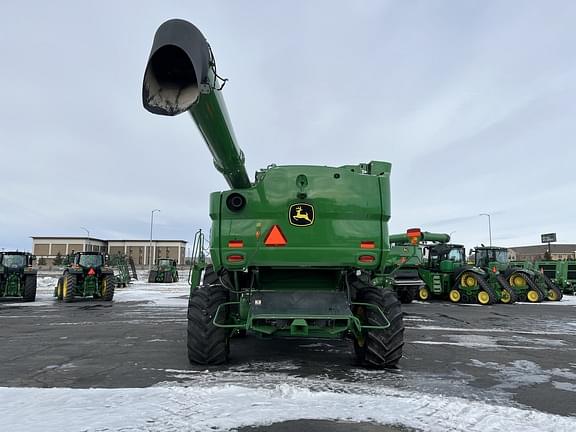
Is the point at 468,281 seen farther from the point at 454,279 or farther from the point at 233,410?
the point at 233,410

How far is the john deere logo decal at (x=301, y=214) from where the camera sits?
216 inches

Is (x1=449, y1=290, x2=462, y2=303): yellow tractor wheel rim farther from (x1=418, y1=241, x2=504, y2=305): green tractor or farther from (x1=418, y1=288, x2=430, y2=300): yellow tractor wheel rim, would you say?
(x1=418, y1=288, x2=430, y2=300): yellow tractor wheel rim

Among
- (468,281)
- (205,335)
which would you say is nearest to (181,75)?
(205,335)

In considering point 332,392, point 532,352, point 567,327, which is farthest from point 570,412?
point 567,327

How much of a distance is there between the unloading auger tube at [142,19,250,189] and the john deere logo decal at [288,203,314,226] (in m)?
2.01

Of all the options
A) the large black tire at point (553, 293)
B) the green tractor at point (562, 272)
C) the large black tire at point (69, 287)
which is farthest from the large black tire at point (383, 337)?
the green tractor at point (562, 272)

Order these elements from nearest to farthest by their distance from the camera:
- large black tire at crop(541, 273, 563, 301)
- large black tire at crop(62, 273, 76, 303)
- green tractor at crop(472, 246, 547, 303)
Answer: large black tire at crop(62, 273, 76, 303) → green tractor at crop(472, 246, 547, 303) → large black tire at crop(541, 273, 563, 301)

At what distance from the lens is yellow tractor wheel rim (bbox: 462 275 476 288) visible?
59.1ft

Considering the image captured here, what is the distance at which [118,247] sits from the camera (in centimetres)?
11156

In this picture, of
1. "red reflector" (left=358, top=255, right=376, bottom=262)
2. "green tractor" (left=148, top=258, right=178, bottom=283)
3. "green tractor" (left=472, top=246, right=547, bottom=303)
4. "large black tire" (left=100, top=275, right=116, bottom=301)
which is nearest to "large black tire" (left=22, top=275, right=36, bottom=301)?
"large black tire" (left=100, top=275, right=116, bottom=301)

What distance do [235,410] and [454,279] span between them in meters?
17.3

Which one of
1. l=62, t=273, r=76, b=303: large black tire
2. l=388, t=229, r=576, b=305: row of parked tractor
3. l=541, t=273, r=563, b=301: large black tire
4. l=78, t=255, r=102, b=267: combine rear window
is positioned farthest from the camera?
l=541, t=273, r=563, b=301: large black tire

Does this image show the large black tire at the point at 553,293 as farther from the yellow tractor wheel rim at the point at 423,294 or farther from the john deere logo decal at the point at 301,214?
the john deere logo decal at the point at 301,214

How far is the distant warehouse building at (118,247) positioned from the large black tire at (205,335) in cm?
10322
